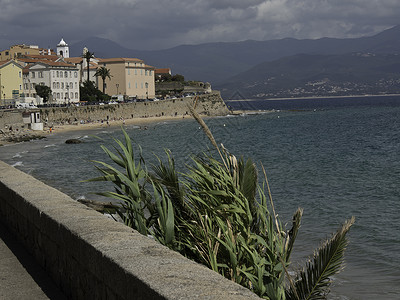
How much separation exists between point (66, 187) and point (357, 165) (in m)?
19.1

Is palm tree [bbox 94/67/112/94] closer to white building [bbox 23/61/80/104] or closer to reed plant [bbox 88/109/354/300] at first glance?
white building [bbox 23/61/80/104]

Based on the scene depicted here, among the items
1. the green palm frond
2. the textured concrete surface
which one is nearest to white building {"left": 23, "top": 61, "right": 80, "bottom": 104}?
the textured concrete surface

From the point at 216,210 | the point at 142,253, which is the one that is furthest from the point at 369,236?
the point at 142,253

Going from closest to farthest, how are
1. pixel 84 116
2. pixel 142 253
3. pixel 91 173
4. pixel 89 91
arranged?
pixel 142 253 < pixel 91 173 < pixel 84 116 < pixel 89 91

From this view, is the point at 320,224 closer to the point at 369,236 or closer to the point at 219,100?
the point at 369,236

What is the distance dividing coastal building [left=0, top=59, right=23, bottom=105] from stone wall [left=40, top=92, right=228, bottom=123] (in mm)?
9181

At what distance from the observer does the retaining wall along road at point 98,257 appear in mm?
3080

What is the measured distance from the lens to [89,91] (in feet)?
338

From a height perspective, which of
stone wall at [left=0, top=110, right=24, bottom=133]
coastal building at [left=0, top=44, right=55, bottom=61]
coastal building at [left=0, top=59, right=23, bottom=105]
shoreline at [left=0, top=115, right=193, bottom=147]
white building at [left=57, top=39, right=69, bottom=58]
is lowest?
shoreline at [left=0, top=115, right=193, bottom=147]

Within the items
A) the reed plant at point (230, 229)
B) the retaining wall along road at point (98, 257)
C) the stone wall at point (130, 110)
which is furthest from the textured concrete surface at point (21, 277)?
the stone wall at point (130, 110)

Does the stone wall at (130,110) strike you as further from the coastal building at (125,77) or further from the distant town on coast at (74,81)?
the coastal building at (125,77)

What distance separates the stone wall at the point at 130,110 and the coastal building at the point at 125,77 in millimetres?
11393

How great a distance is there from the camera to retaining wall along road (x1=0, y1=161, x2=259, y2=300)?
3080 mm

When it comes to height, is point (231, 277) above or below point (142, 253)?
below
